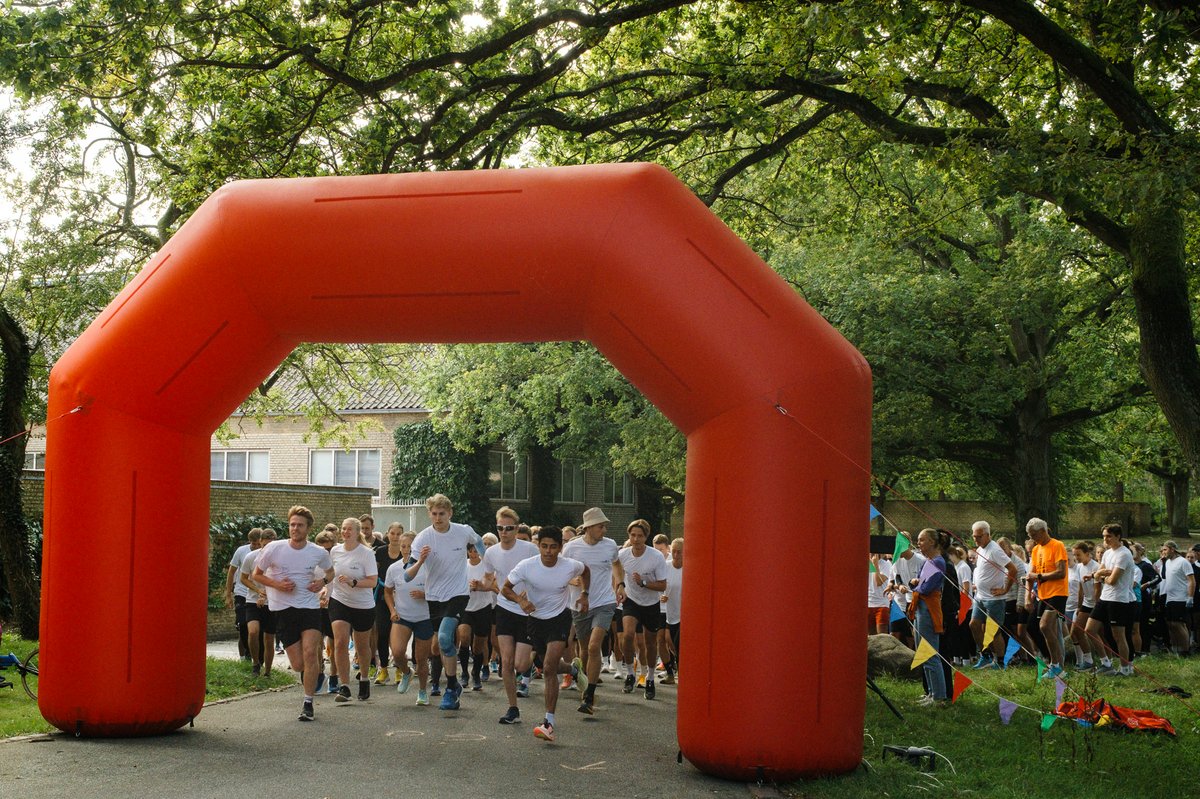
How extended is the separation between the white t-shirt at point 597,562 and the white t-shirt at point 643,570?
0.94 m

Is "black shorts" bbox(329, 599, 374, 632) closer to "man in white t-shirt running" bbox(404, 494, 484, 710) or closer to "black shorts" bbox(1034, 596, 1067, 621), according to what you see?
"man in white t-shirt running" bbox(404, 494, 484, 710)

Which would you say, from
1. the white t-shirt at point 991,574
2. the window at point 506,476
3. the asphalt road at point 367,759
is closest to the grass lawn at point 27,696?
the asphalt road at point 367,759

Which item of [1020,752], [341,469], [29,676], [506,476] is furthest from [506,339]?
[506,476]

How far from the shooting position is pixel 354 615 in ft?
40.2

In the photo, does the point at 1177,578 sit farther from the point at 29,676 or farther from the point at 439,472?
the point at 439,472

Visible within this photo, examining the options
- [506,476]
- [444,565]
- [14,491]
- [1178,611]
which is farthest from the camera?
[506,476]

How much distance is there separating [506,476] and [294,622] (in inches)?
1119

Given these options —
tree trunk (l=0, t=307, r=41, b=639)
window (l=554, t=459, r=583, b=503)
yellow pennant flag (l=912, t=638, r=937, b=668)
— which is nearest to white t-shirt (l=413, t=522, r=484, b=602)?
yellow pennant flag (l=912, t=638, r=937, b=668)

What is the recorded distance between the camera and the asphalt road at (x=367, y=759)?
7.66 m

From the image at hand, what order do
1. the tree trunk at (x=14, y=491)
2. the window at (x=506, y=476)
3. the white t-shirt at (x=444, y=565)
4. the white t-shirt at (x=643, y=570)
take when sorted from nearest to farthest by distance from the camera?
the white t-shirt at (x=444, y=565) < the white t-shirt at (x=643, y=570) < the tree trunk at (x=14, y=491) < the window at (x=506, y=476)

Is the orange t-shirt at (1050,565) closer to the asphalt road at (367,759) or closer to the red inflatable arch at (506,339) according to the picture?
the asphalt road at (367,759)

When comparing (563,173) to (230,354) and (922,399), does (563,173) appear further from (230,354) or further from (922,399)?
(922,399)

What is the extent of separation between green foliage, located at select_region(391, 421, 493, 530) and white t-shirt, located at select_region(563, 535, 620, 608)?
24124mm

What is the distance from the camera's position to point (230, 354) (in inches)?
360
